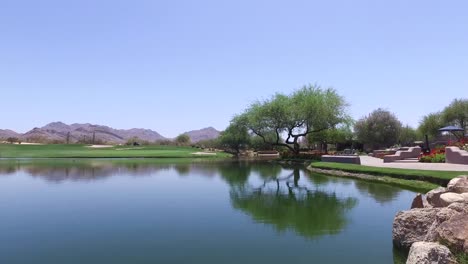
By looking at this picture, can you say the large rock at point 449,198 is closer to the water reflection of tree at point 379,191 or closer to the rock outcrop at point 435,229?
the rock outcrop at point 435,229

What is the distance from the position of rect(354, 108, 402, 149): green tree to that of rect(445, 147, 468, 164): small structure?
42266mm

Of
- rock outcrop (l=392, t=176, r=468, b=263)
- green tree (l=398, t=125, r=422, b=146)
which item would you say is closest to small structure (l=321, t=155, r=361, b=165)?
rock outcrop (l=392, t=176, r=468, b=263)

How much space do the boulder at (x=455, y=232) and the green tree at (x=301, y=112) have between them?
41689 millimetres

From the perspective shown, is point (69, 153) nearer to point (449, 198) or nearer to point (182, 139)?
point (182, 139)

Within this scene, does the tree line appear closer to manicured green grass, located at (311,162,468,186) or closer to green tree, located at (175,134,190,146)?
manicured green grass, located at (311,162,468,186)

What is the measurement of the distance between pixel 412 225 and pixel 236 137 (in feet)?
234

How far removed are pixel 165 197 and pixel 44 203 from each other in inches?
209

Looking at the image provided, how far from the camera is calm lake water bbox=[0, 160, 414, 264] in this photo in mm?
9211

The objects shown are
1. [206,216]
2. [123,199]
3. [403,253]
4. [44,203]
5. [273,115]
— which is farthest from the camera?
[273,115]

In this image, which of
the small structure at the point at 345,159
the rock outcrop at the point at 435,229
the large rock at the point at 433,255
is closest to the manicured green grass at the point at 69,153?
the small structure at the point at 345,159

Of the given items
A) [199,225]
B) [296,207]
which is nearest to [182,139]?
[296,207]

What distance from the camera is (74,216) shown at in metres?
14.1

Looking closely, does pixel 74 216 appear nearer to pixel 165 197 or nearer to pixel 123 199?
pixel 123 199

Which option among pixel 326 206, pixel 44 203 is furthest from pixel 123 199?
pixel 326 206
